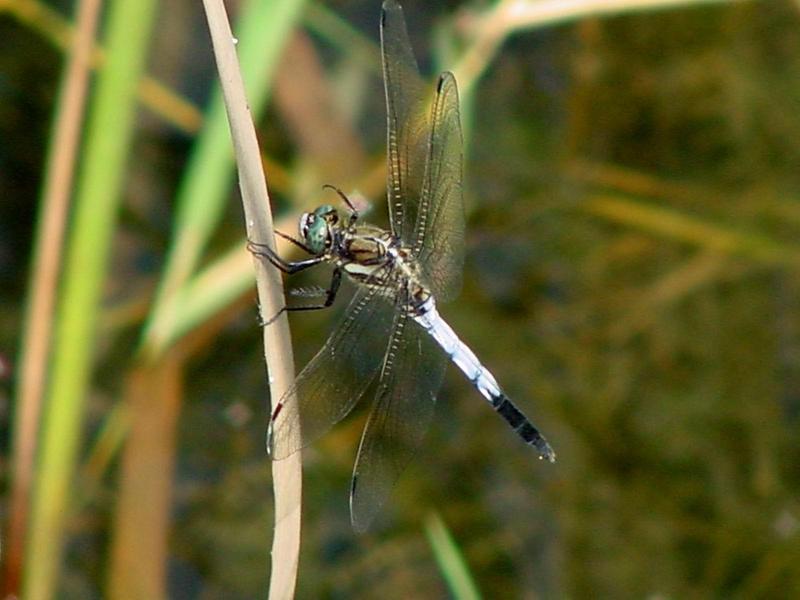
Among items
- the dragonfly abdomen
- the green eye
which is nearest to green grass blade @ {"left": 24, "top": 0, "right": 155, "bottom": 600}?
the green eye

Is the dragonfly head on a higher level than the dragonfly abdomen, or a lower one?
higher

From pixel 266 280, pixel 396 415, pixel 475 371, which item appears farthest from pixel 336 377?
pixel 475 371

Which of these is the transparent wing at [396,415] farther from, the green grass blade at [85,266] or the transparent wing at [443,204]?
the green grass blade at [85,266]

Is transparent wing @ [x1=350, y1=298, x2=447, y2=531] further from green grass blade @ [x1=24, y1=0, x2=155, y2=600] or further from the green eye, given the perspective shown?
green grass blade @ [x1=24, y1=0, x2=155, y2=600]

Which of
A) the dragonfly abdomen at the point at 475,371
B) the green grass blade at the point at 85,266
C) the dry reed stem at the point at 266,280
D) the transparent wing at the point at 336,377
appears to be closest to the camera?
the dry reed stem at the point at 266,280

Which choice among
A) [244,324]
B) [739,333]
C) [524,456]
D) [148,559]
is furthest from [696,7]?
[148,559]

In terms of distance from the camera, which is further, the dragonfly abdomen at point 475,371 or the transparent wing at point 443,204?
the dragonfly abdomen at point 475,371

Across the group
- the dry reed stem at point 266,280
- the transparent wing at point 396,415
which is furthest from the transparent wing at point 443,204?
the dry reed stem at point 266,280

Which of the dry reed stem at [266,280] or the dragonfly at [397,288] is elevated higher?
the dragonfly at [397,288]

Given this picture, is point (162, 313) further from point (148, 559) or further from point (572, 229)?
point (572, 229)
